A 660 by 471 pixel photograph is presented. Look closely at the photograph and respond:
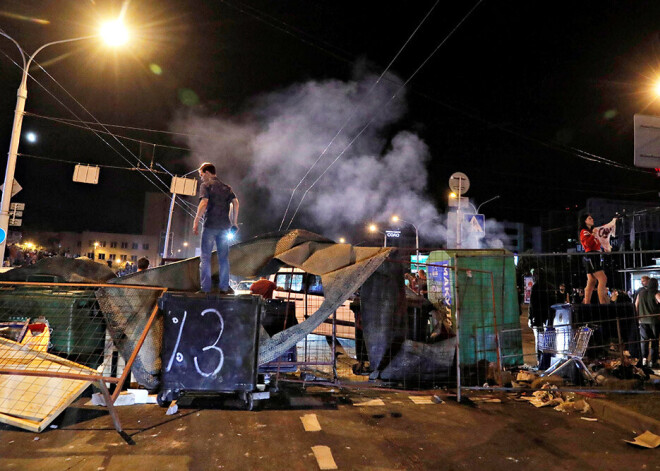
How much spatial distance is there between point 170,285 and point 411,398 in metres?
3.56

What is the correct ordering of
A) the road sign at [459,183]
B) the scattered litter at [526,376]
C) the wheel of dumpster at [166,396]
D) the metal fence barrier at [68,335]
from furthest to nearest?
1. the road sign at [459,183]
2. the scattered litter at [526,376]
3. the wheel of dumpster at [166,396]
4. the metal fence barrier at [68,335]

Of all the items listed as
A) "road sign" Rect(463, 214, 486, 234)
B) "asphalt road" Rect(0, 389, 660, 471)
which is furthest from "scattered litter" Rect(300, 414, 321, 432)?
"road sign" Rect(463, 214, 486, 234)

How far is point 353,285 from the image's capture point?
16.4ft

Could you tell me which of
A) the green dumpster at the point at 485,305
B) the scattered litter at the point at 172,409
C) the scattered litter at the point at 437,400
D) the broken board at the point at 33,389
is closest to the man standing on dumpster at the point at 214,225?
the scattered litter at the point at 172,409

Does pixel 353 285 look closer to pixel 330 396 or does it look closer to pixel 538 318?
pixel 330 396

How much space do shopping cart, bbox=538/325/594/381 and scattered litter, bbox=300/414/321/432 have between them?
11.9ft

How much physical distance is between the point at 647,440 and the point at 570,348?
1.92 meters

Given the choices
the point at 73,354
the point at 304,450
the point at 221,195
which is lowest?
the point at 304,450

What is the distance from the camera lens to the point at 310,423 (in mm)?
4215

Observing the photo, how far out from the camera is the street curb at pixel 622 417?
4.05 metres

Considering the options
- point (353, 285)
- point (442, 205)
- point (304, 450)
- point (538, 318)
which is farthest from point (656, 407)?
point (442, 205)

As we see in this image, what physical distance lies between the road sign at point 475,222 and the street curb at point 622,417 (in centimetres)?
576

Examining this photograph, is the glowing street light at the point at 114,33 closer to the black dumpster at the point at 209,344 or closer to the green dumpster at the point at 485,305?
the black dumpster at the point at 209,344

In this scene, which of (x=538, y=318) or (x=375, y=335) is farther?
(x=538, y=318)
